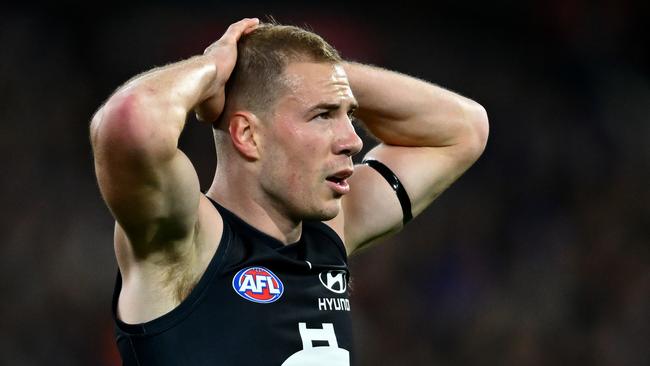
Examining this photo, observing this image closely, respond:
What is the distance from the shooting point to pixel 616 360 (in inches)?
219

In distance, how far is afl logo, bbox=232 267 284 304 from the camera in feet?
7.93

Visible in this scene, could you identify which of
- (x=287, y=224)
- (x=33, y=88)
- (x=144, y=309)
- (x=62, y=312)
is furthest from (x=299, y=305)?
(x=33, y=88)

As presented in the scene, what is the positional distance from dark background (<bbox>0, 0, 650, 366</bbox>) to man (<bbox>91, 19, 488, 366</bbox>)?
2.55 meters

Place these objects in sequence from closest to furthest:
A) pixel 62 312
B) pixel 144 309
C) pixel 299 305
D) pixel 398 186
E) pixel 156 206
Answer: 1. pixel 156 206
2. pixel 144 309
3. pixel 299 305
4. pixel 398 186
5. pixel 62 312

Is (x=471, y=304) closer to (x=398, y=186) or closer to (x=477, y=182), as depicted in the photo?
(x=477, y=182)

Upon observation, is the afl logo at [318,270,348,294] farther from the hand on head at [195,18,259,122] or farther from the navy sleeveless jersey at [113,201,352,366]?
the hand on head at [195,18,259,122]

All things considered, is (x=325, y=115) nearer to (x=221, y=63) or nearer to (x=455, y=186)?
(x=221, y=63)

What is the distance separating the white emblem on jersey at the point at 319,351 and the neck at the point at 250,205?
0.86ft

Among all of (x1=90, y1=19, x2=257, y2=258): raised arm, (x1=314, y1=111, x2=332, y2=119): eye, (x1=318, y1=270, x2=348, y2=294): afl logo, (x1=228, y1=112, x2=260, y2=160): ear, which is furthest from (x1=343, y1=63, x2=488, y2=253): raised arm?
(x1=90, y1=19, x2=257, y2=258): raised arm

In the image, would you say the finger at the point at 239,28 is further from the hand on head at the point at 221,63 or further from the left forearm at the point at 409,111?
the left forearm at the point at 409,111

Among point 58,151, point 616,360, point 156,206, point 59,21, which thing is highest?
point 156,206

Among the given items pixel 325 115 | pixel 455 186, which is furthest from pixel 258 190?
pixel 455 186

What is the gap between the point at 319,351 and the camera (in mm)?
2506

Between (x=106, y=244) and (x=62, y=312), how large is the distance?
44 cm
